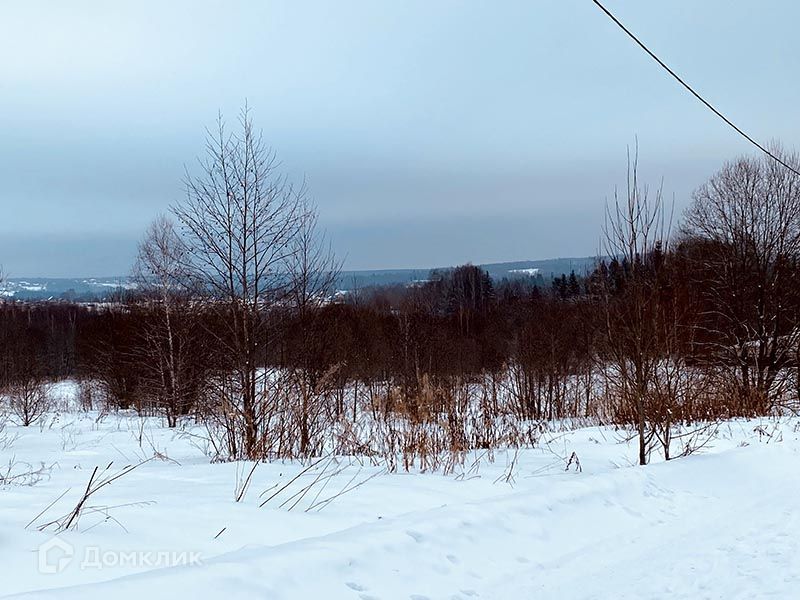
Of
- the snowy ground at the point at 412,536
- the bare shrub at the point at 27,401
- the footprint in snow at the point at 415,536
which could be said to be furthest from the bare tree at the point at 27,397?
the footprint in snow at the point at 415,536

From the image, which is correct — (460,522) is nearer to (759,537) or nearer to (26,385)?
(759,537)

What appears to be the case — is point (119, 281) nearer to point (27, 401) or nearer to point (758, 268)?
point (27, 401)

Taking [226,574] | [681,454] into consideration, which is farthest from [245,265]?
[226,574]

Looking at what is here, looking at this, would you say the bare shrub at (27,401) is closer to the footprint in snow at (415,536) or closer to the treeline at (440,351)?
the treeline at (440,351)

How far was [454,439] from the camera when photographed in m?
8.11

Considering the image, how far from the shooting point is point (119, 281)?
3212 centimetres

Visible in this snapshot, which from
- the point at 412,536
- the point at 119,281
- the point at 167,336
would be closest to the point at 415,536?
the point at 412,536

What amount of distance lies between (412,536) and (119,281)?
31.3 metres

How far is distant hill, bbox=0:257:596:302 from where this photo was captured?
137 ft

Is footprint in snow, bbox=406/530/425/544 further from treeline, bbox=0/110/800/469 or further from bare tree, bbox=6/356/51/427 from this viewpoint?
bare tree, bbox=6/356/51/427

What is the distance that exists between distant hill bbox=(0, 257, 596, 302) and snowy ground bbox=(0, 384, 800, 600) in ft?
21.2

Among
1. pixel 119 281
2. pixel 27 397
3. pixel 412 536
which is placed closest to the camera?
pixel 412 536

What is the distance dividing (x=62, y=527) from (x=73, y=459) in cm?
850

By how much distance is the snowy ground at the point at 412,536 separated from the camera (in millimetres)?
3559
